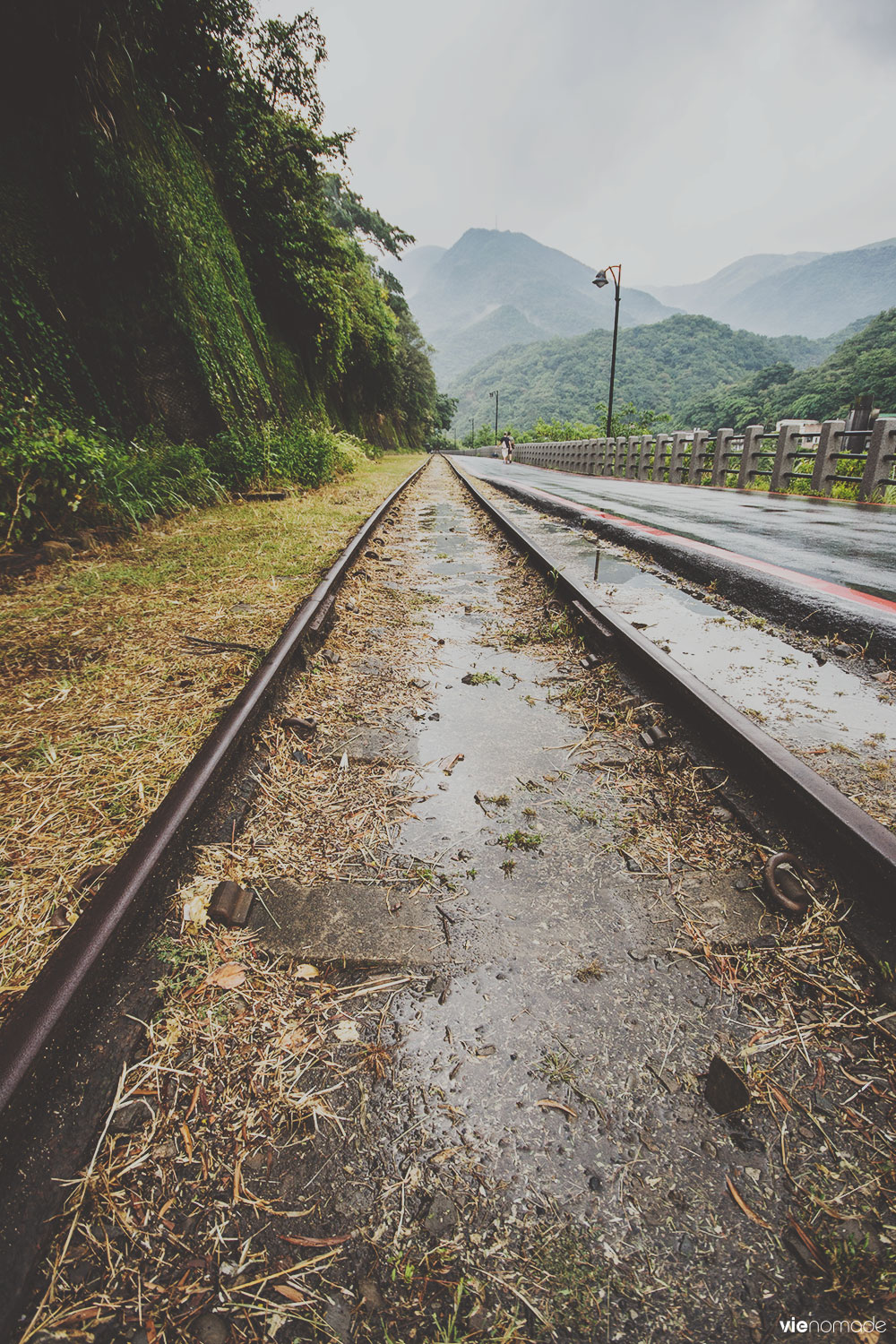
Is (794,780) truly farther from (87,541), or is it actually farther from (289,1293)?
(87,541)

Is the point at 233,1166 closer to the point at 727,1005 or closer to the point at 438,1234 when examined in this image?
the point at 438,1234

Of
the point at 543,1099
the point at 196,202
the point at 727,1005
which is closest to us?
the point at 543,1099

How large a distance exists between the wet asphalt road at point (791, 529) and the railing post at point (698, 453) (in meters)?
3.64

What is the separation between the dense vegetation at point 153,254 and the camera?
460cm

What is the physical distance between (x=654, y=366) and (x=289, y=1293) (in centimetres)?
10624

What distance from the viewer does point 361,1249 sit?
2.51ft

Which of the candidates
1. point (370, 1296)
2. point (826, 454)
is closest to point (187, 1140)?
point (370, 1296)

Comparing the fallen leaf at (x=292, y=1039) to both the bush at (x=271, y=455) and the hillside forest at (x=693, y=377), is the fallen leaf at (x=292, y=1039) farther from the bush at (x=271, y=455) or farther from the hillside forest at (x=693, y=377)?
the hillside forest at (x=693, y=377)

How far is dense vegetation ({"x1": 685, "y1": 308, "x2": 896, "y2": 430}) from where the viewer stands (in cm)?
4438

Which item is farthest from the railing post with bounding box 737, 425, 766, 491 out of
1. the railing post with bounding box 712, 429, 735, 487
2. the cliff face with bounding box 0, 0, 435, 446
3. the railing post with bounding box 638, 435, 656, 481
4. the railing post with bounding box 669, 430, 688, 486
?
the cliff face with bounding box 0, 0, 435, 446

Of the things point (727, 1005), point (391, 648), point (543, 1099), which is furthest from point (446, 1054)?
point (391, 648)

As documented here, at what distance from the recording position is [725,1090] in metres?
0.96

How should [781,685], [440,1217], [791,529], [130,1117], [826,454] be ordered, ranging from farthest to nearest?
[826,454], [791,529], [781,685], [130,1117], [440,1217]

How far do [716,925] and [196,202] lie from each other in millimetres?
10658
